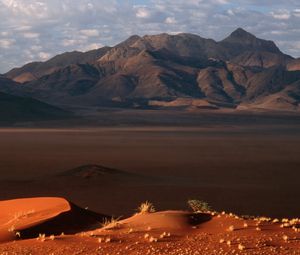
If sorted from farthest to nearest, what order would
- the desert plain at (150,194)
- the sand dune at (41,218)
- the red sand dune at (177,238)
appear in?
Answer: the sand dune at (41,218) → the desert plain at (150,194) → the red sand dune at (177,238)

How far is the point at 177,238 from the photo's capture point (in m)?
11.0

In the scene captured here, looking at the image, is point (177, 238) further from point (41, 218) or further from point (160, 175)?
point (160, 175)

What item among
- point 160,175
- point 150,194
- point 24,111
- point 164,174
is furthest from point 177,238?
point 24,111

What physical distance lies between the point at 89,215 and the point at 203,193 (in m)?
11.7

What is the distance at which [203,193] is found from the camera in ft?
88.3

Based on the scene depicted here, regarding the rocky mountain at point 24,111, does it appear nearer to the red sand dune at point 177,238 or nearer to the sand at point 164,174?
the sand at point 164,174

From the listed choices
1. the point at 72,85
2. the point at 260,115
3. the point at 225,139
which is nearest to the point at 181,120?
the point at 260,115

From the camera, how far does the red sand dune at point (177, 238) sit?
10250 millimetres

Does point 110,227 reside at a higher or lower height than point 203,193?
higher

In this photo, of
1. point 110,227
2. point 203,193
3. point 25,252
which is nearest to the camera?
point 25,252

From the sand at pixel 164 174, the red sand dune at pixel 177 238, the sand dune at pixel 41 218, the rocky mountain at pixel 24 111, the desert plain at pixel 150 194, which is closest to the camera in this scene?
the red sand dune at pixel 177 238

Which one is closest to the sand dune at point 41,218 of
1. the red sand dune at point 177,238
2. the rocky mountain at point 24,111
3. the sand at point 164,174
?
the red sand dune at point 177,238

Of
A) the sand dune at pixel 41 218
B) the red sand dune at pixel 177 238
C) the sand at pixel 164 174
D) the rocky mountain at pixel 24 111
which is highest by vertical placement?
the red sand dune at pixel 177 238

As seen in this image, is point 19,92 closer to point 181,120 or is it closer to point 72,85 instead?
point 72,85
